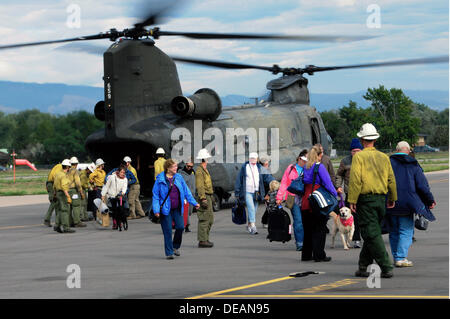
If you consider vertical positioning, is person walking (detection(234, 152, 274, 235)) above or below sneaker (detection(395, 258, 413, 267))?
above

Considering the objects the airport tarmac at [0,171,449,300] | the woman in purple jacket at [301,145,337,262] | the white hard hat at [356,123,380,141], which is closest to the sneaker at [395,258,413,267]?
the airport tarmac at [0,171,449,300]

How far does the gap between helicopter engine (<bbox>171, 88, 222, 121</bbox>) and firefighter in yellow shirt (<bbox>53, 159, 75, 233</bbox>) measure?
5029mm

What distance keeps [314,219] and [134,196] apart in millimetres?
10186

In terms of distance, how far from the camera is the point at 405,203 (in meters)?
11.7

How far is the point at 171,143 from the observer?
76.0ft

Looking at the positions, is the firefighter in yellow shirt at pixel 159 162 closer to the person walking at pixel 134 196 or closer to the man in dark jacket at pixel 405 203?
the person walking at pixel 134 196

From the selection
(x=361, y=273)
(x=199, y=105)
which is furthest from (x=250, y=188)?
(x=361, y=273)

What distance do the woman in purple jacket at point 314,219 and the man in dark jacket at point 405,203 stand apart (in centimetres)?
133

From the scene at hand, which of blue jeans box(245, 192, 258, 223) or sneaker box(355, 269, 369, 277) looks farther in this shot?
blue jeans box(245, 192, 258, 223)

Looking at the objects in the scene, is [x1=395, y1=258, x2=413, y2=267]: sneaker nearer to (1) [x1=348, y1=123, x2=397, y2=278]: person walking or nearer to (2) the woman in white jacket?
(1) [x1=348, y1=123, x2=397, y2=278]: person walking

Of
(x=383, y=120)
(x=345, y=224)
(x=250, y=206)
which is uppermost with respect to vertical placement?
(x=383, y=120)

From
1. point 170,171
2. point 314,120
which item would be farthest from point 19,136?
point 170,171

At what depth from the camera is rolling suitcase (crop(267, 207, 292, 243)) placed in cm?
1527

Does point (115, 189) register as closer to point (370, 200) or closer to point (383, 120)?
point (370, 200)
